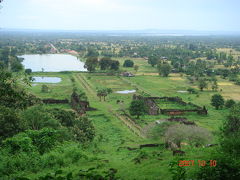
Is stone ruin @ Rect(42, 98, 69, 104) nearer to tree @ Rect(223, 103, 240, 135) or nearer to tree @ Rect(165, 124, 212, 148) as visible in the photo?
tree @ Rect(165, 124, 212, 148)

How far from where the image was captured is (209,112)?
38469mm

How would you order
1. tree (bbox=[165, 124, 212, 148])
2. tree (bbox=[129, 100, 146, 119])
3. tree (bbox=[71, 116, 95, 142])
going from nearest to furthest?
tree (bbox=[165, 124, 212, 148]), tree (bbox=[71, 116, 95, 142]), tree (bbox=[129, 100, 146, 119])

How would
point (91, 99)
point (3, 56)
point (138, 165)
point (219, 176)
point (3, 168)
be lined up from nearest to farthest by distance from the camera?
point (219, 176) → point (3, 168) → point (138, 165) → point (91, 99) → point (3, 56)

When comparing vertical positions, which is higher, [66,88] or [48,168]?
[48,168]

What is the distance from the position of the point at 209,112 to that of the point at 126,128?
45.8 feet

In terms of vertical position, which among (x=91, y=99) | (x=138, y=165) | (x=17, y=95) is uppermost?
(x=17, y=95)

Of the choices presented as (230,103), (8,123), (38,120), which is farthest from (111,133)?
(230,103)

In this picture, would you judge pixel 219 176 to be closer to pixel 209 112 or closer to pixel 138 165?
pixel 138 165

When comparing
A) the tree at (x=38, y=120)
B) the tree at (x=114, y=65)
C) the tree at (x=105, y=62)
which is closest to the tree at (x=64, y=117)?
the tree at (x=38, y=120)

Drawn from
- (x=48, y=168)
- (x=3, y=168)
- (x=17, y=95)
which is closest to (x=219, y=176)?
(x=48, y=168)

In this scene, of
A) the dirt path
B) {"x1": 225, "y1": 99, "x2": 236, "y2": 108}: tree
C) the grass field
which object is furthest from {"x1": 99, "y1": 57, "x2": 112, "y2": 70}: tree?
{"x1": 225, "y1": 99, "x2": 236, "y2": 108}: tree
